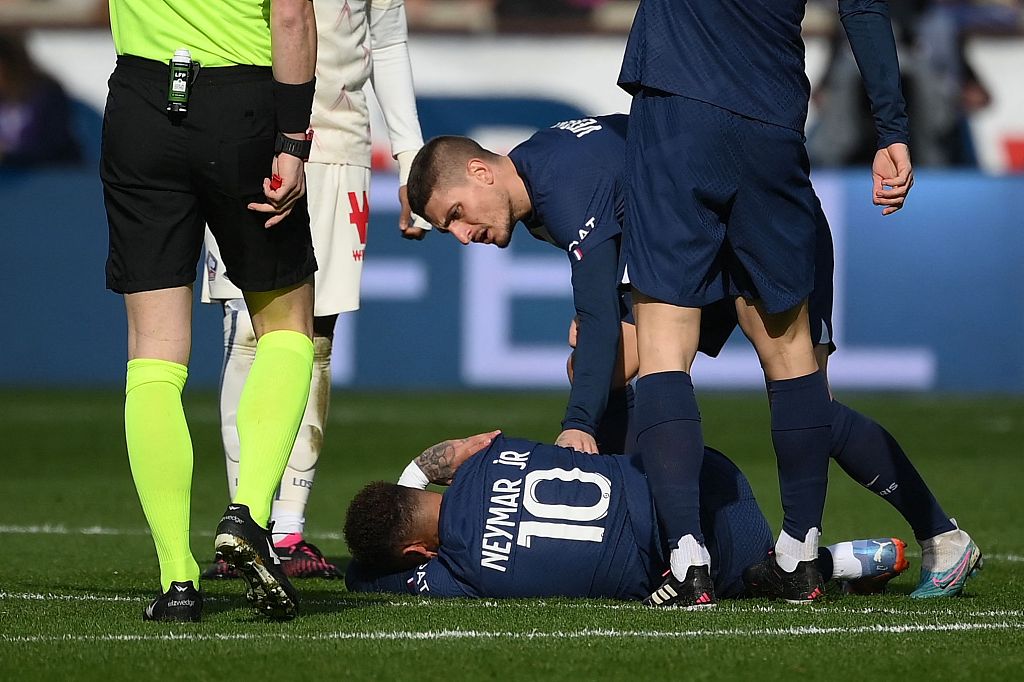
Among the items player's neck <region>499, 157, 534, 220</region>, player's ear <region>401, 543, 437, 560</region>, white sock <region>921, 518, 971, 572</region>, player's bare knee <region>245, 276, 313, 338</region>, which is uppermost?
player's neck <region>499, 157, 534, 220</region>

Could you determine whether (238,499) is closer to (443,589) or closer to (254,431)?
(254,431)

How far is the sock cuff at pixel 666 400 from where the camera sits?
4066mm

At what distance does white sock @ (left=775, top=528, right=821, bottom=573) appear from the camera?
4.16 metres

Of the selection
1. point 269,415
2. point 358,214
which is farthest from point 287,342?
point 358,214

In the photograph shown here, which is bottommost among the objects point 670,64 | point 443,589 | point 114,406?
point 114,406

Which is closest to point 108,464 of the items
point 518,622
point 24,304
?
point 24,304

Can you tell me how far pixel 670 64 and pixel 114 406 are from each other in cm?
796

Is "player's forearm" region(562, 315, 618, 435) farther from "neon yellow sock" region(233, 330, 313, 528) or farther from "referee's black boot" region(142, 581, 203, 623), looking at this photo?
"referee's black boot" region(142, 581, 203, 623)

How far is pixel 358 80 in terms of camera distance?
545cm

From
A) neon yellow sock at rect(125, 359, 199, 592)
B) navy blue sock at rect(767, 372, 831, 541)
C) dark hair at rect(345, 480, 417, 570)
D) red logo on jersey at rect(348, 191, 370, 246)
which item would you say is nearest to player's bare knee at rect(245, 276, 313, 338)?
neon yellow sock at rect(125, 359, 199, 592)

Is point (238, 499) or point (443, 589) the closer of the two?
point (238, 499)

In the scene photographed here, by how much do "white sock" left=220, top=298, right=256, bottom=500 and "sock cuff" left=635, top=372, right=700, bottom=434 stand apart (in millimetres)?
1669

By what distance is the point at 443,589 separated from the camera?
172 inches

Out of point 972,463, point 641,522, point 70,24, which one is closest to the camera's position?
point 641,522
